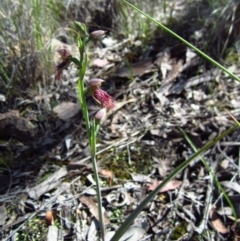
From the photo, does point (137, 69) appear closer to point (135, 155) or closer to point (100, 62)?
point (100, 62)

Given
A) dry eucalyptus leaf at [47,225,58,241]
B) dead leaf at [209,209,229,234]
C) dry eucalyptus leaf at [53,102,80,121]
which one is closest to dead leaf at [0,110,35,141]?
dry eucalyptus leaf at [53,102,80,121]

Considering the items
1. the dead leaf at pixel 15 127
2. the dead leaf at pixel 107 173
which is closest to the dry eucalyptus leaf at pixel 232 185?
the dead leaf at pixel 107 173

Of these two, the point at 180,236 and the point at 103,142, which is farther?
the point at 103,142

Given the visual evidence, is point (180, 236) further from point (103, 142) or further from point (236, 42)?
point (236, 42)

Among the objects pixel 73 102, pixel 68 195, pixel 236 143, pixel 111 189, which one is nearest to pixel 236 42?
pixel 236 143

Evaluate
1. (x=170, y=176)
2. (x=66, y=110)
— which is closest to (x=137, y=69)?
(x=66, y=110)

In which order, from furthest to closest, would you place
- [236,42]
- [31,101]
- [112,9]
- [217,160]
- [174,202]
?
[112,9], [236,42], [31,101], [217,160], [174,202]

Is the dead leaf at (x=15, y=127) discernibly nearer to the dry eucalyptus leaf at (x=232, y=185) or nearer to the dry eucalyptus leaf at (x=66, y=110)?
the dry eucalyptus leaf at (x=66, y=110)
